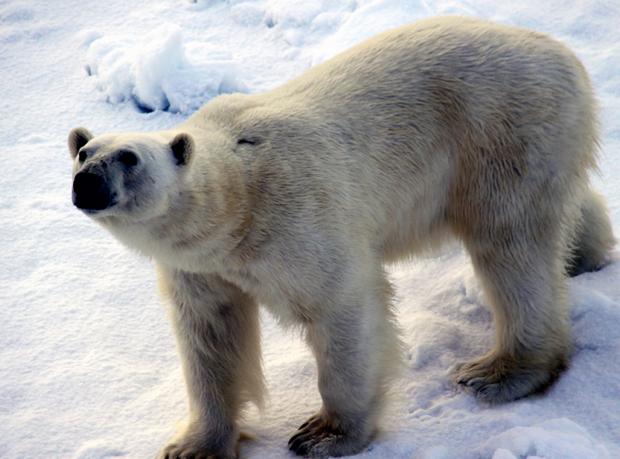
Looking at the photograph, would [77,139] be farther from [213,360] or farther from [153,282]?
[153,282]

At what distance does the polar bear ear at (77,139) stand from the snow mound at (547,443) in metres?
1.87

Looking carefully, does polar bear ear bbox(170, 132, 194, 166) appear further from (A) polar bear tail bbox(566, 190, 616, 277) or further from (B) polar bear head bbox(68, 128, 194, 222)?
(A) polar bear tail bbox(566, 190, 616, 277)

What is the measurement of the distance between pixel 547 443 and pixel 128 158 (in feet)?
5.92

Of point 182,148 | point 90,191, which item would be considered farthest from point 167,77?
point 90,191

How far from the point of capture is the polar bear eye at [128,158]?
272 centimetres

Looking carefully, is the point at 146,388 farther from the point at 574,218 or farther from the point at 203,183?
the point at 574,218

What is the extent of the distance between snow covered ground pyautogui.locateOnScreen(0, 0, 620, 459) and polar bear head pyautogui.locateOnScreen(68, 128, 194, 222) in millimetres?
1390

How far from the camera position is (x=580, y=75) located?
373 centimetres

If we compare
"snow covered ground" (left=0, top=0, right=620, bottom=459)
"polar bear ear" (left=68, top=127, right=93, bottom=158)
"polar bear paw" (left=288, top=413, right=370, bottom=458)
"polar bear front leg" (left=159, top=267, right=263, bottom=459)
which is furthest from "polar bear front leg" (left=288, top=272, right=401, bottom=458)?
"polar bear ear" (left=68, top=127, right=93, bottom=158)

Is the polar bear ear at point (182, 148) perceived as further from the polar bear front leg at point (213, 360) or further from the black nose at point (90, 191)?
the polar bear front leg at point (213, 360)

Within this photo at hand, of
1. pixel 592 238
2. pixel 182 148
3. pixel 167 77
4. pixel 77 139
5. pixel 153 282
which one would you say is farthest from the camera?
pixel 167 77

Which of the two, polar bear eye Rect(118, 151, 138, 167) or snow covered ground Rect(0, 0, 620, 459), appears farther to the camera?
snow covered ground Rect(0, 0, 620, 459)

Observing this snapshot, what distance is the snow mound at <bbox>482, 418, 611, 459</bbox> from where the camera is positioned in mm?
3055

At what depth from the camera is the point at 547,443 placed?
10.2 ft
